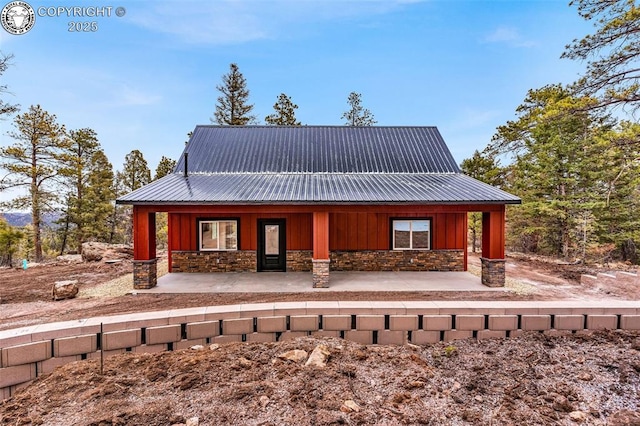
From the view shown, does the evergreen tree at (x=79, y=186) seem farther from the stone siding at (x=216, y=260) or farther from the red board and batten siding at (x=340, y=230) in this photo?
the red board and batten siding at (x=340, y=230)

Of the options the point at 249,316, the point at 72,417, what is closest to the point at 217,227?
the point at 249,316

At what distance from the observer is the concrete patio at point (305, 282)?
25.0 ft

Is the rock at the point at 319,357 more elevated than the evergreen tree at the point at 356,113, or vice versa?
the evergreen tree at the point at 356,113

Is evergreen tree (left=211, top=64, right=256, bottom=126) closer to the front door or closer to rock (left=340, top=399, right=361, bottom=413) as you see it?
the front door

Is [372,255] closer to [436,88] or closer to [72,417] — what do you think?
[72,417]

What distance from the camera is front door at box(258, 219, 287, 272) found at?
9836mm

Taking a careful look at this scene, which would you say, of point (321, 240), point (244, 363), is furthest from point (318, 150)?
point (244, 363)

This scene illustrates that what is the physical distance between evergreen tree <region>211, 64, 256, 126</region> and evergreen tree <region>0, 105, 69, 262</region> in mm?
9804

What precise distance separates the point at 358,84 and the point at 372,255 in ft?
57.6

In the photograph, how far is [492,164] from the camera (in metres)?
16.0

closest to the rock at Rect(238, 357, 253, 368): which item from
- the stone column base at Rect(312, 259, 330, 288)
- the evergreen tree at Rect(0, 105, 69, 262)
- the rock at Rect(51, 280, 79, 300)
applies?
the stone column base at Rect(312, 259, 330, 288)

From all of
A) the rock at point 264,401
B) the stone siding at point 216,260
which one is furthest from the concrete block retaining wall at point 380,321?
the stone siding at point 216,260

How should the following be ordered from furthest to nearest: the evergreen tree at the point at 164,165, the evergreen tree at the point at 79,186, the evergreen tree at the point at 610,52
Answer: the evergreen tree at the point at 164,165 → the evergreen tree at the point at 79,186 → the evergreen tree at the point at 610,52

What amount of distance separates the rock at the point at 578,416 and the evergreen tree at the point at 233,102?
2344cm
